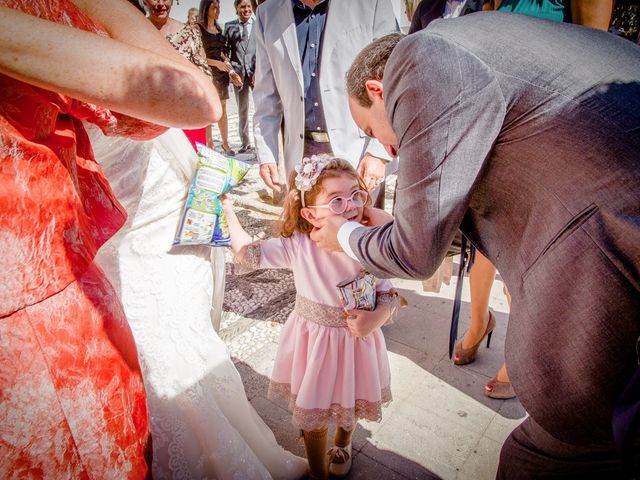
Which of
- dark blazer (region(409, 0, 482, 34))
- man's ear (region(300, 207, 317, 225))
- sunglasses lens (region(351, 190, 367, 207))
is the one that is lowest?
man's ear (region(300, 207, 317, 225))

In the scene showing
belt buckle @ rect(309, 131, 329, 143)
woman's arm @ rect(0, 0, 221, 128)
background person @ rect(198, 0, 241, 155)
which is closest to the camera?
woman's arm @ rect(0, 0, 221, 128)

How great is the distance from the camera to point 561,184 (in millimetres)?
915

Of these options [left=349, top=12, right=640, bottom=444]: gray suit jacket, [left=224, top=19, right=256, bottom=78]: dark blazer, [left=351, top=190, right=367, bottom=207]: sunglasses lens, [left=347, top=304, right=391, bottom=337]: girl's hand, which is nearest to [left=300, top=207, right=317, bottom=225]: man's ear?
[left=351, top=190, right=367, bottom=207]: sunglasses lens

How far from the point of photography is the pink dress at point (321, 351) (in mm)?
1644

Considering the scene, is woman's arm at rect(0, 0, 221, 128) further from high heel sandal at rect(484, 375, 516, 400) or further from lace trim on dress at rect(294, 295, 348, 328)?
high heel sandal at rect(484, 375, 516, 400)

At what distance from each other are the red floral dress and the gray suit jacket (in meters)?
0.78

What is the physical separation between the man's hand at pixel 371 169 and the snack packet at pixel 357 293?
1.04 meters

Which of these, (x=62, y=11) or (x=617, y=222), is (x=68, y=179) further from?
(x=617, y=222)

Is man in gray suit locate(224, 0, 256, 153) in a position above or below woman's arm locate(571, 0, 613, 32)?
below

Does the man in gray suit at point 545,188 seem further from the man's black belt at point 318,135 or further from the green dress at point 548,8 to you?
the man's black belt at point 318,135

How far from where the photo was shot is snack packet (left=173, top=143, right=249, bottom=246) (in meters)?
1.54

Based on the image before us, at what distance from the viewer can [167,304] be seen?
65.8 inches

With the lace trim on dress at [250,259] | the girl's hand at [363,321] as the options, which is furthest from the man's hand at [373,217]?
the lace trim on dress at [250,259]

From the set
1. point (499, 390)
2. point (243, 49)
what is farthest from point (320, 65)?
point (243, 49)
